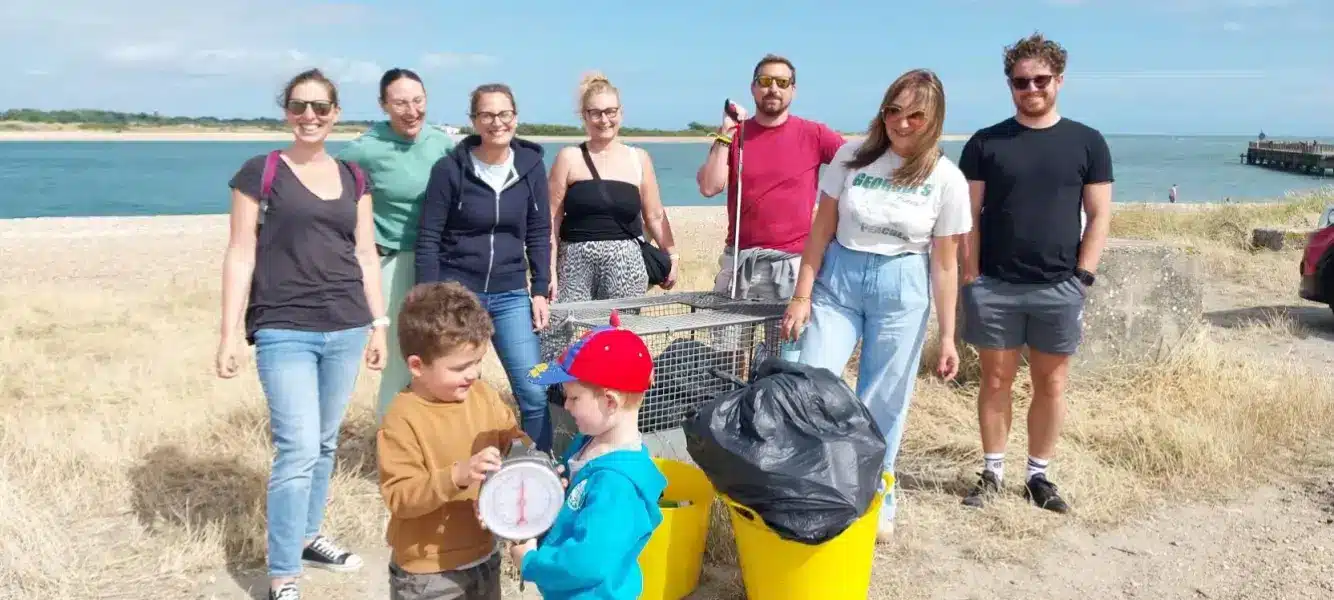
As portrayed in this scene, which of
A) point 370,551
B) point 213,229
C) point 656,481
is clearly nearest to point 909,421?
point 370,551

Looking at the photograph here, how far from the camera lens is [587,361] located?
2096 mm

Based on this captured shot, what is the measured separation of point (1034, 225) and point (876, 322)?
811mm

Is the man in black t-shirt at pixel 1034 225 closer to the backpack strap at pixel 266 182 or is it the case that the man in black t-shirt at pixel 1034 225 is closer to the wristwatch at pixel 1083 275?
the wristwatch at pixel 1083 275

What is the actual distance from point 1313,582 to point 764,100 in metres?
2.77

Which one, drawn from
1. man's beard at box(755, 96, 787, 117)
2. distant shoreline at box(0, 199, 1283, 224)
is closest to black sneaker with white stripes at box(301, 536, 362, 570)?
man's beard at box(755, 96, 787, 117)

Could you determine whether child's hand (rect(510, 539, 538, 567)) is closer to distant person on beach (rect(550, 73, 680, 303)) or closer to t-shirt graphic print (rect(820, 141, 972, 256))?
t-shirt graphic print (rect(820, 141, 972, 256))

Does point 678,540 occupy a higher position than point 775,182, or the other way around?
A: point 775,182

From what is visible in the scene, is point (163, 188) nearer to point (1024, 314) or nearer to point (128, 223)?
point (128, 223)

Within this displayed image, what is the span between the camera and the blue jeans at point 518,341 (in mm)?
3859

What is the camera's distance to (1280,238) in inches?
457

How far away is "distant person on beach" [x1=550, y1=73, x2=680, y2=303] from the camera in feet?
14.0

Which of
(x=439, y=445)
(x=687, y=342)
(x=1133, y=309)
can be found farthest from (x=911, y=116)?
(x=1133, y=309)

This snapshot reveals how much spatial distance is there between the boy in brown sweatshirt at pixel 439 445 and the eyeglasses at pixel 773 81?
205cm

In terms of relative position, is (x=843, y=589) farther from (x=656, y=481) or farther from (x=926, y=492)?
(x=926, y=492)
